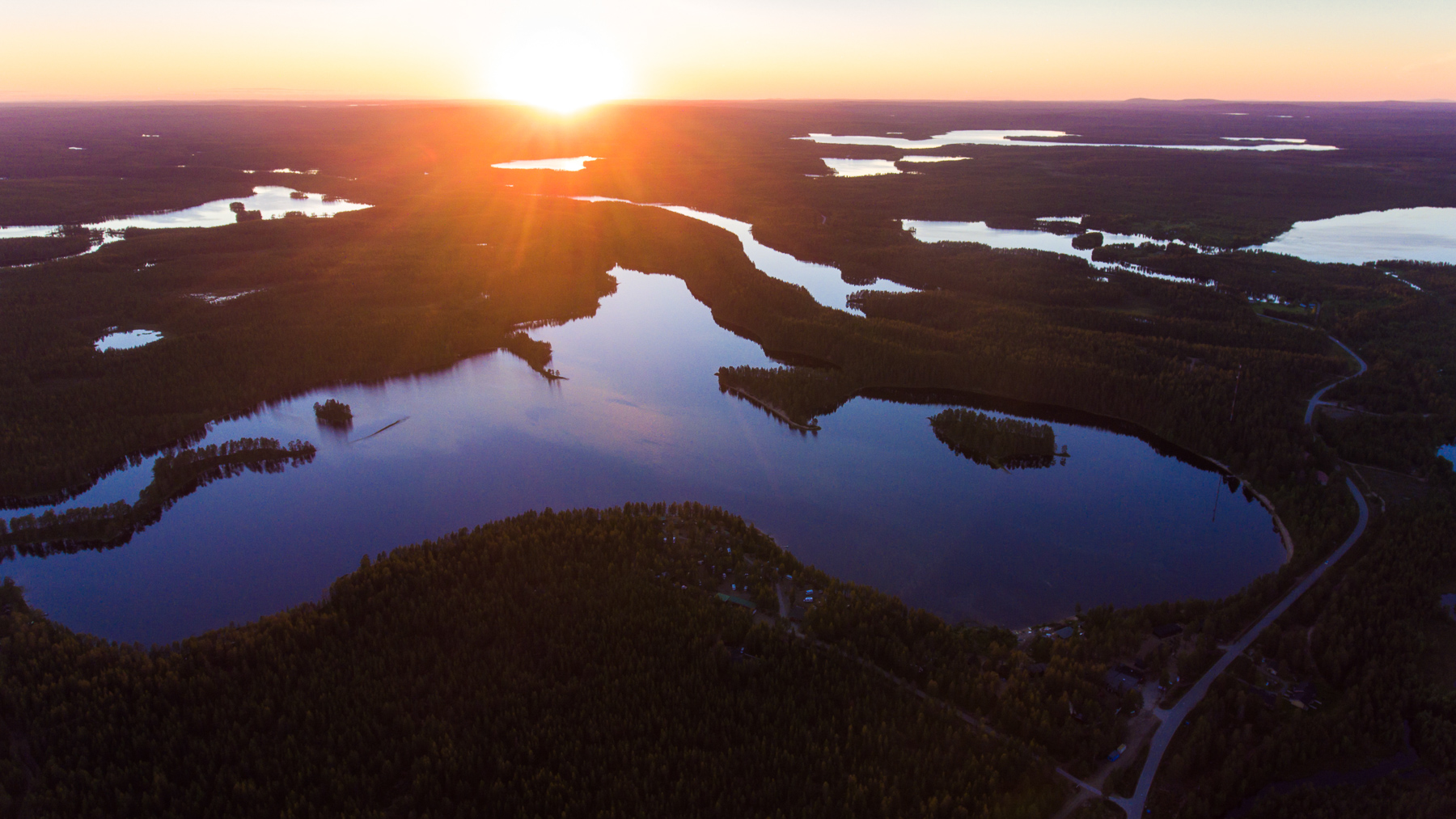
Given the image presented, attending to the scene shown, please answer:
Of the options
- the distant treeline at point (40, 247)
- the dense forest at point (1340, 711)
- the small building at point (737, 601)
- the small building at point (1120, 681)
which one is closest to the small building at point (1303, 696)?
the dense forest at point (1340, 711)

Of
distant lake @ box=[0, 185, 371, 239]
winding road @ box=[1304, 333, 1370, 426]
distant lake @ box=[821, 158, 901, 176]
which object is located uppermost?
distant lake @ box=[821, 158, 901, 176]

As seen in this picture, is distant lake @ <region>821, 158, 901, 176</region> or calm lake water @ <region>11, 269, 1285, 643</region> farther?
distant lake @ <region>821, 158, 901, 176</region>

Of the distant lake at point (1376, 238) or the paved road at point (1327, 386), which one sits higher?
the distant lake at point (1376, 238)

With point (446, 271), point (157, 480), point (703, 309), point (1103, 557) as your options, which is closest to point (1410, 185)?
point (703, 309)

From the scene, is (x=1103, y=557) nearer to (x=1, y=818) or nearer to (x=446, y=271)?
(x=1, y=818)

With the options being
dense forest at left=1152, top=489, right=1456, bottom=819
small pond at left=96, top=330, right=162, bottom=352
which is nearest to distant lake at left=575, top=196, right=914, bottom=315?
dense forest at left=1152, top=489, right=1456, bottom=819

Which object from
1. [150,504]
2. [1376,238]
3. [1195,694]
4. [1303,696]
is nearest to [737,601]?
[1195,694]

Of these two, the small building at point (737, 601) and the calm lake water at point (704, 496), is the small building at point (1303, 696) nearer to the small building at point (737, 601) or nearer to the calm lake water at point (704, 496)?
the calm lake water at point (704, 496)

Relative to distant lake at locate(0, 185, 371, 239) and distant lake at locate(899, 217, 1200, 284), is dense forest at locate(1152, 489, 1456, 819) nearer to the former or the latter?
distant lake at locate(899, 217, 1200, 284)
